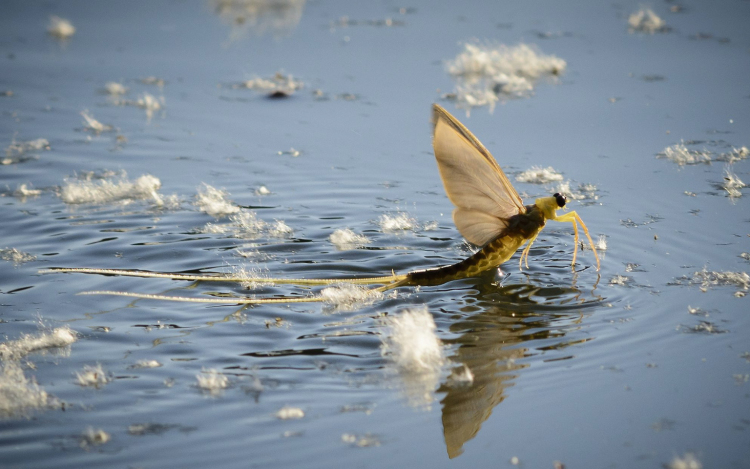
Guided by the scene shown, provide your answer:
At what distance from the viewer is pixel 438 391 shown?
3.06m

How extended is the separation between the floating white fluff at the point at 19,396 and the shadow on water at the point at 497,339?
1620 millimetres

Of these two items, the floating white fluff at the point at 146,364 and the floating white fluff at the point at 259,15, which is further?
the floating white fluff at the point at 259,15

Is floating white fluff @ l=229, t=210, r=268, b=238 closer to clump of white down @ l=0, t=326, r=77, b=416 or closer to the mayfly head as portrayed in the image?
clump of white down @ l=0, t=326, r=77, b=416

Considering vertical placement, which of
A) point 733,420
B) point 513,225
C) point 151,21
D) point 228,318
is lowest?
point 733,420

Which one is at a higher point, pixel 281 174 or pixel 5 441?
pixel 281 174

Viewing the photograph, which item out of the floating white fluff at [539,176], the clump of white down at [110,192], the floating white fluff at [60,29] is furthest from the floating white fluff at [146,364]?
the floating white fluff at [60,29]

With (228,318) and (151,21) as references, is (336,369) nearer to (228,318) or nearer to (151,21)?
(228,318)

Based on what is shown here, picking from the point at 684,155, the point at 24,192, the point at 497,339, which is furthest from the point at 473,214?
the point at 24,192

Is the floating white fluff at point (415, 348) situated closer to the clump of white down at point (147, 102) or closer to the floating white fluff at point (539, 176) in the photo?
the floating white fluff at point (539, 176)

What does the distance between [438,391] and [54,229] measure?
10.3 feet

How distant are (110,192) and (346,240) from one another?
6.55 ft

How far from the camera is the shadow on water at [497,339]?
2924 millimetres

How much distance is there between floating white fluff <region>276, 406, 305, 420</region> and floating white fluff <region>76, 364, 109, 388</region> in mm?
821

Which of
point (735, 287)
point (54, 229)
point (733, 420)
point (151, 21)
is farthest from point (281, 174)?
point (151, 21)
